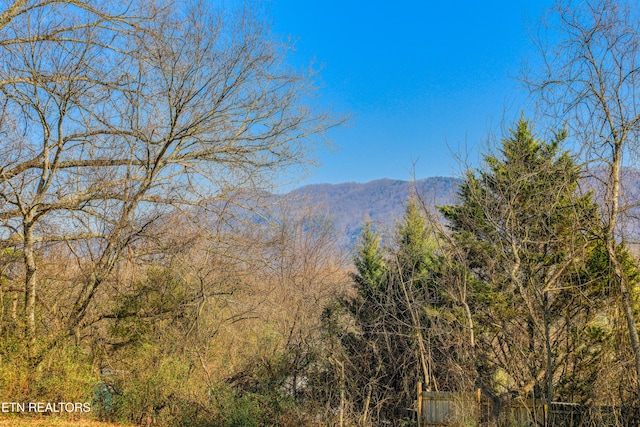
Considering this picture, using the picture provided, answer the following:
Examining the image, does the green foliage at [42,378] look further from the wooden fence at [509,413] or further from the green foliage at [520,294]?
the green foliage at [520,294]

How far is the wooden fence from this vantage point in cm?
687

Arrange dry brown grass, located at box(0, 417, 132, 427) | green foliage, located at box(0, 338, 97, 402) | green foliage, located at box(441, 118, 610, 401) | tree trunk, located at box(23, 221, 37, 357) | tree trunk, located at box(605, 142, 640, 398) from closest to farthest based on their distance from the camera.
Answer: tree trunk, located at box(605, 142, 640, 398), dry brown grass, located at box(0, 417, 132, 427), green foliage, located at box(0, 338, 97, 402), tree trunk, located at box(23, 221, 37, 357), green foliage, located at box(441, 118, 610, 401)

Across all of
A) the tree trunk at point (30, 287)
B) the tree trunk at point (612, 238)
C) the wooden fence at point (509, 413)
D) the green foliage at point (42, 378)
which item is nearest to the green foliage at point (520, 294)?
the wooden fence at point (509, 413)

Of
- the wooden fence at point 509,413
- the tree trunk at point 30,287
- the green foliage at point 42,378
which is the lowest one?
the wooden fence at point 509,413

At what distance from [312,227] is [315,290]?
5.73 meters

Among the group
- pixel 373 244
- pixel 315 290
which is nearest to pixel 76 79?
pixel 315 290

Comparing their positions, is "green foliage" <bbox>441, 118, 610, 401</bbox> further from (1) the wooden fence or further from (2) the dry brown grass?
(2) the dry brown grass

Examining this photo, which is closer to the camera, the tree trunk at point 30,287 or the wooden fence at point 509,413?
the wooden fence at point 509,413

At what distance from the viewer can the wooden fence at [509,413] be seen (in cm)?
687

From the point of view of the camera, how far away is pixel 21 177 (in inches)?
351

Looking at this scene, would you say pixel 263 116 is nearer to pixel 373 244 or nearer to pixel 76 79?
pixel 76 79

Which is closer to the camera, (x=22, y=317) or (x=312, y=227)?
(x=22, y=317)

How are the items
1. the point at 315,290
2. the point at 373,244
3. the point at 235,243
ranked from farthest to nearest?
1. the point at 373,244
2. the point at 315,290
3. the point at 235,243

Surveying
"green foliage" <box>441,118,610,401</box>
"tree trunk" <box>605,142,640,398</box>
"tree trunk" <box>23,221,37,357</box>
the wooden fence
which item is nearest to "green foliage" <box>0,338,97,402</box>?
"tree trunk" <box>23,221,37,357</box>
